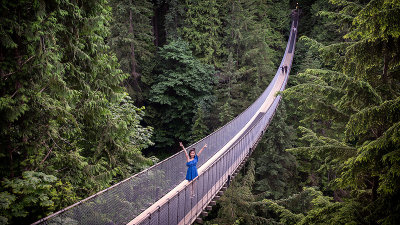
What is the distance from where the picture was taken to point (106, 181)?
548 cm

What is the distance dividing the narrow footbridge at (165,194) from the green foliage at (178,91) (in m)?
8.64

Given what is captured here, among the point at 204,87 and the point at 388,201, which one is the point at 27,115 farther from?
the point at 204,87

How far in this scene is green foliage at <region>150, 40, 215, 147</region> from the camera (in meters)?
17.7

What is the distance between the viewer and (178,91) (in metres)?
17.8

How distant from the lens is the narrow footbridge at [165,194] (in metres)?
3.62

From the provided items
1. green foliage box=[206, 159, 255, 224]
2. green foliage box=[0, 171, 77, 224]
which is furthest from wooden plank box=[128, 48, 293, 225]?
green foliage box=[206, 159, 255, 224]

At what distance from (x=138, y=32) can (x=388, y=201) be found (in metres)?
16.9

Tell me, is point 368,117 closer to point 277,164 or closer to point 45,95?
point 45,95

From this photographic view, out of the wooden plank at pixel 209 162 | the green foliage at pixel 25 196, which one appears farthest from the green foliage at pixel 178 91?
the green foliage at pixel 25 196

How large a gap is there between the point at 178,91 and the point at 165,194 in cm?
1244

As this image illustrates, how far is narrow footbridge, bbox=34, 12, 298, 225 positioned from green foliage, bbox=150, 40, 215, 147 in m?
8.64

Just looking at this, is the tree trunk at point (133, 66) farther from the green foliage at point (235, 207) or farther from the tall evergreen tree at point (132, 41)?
the green foliage at point (235, 207)

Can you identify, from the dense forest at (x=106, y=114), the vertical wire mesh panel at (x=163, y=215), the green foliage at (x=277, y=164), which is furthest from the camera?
the green foliage at (x=277, y=164)

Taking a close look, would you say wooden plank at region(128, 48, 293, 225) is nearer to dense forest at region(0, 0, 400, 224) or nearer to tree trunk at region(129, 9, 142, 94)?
dense forest at region(0, 0, 400, 224)
